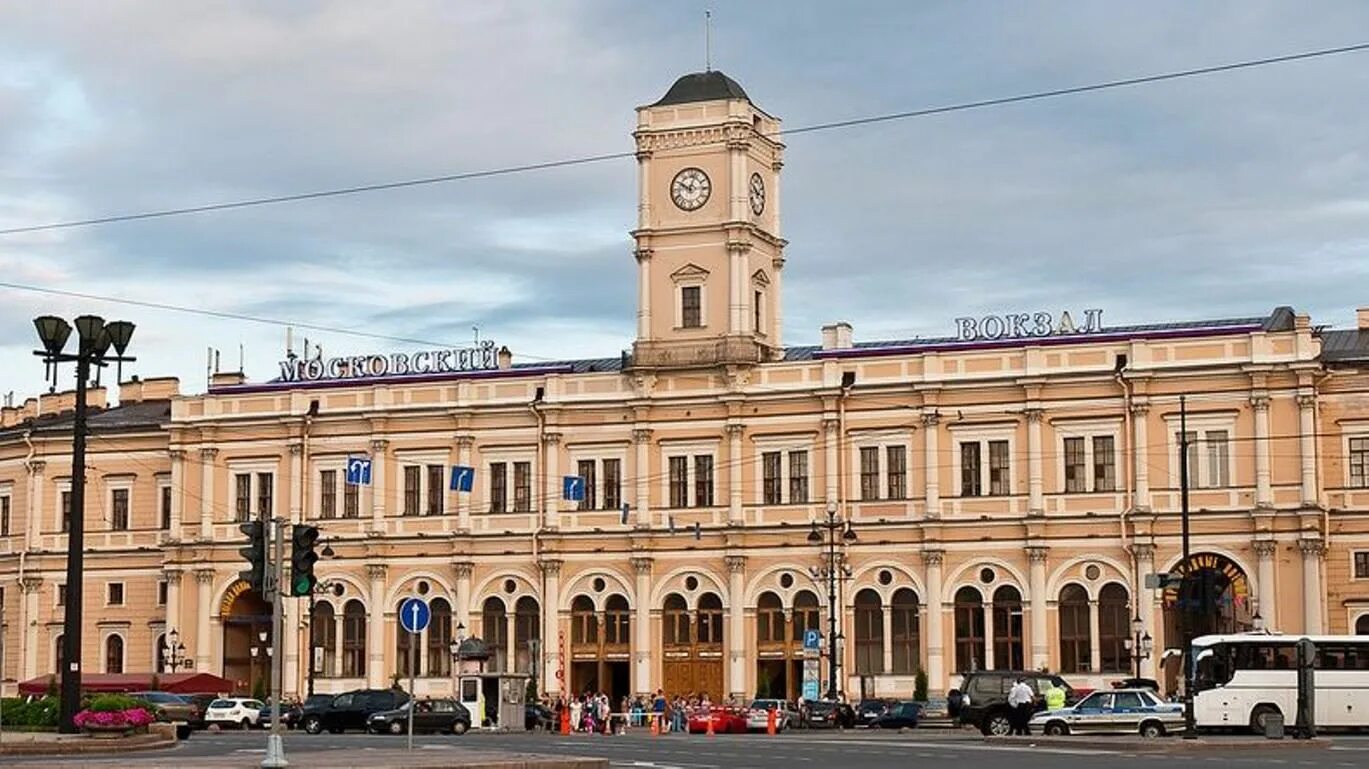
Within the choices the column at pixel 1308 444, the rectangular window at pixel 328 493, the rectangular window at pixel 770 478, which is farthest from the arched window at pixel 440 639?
the column at pixel 1308 444

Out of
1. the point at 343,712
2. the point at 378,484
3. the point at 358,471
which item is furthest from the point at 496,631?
the point at 343,712

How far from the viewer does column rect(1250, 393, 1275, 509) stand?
77938 millimetres

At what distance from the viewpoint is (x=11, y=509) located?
330 ft

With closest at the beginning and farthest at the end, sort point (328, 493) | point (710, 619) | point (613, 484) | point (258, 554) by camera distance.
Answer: point (258, 554)
point (710, 619)
point (613, 484)
point (328, 493)

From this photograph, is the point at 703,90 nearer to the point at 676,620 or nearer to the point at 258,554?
the point at 676,620

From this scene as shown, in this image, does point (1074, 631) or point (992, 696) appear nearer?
point (992, 696)

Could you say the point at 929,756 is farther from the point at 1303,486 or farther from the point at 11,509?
the point at 11,509

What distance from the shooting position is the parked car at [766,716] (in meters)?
70.6

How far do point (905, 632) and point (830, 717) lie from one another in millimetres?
12871

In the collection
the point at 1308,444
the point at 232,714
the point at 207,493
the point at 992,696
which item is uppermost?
the point at 1308,444

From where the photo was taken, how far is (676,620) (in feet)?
285

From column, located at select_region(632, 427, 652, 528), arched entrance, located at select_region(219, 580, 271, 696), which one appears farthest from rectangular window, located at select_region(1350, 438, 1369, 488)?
arched entrance, located at select_region(219, 580, 271, 696)

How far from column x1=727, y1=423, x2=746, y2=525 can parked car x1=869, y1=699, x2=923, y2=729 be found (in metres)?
14.7

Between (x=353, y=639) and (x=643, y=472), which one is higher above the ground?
(x=643, y=472)
